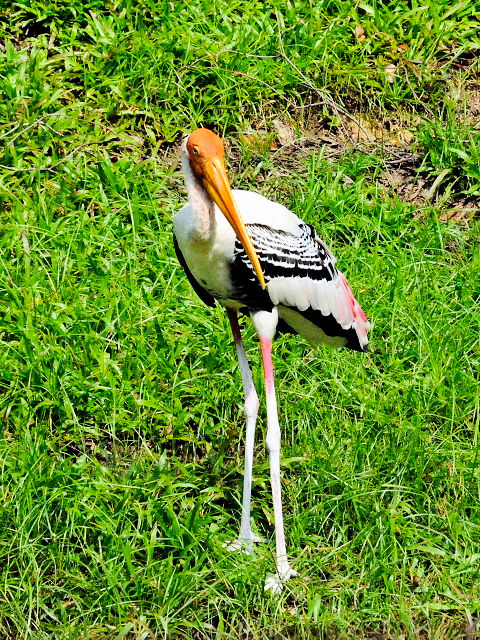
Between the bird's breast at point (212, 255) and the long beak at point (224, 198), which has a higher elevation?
the long beak at point (224, 198)

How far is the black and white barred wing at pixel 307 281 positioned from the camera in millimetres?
4207

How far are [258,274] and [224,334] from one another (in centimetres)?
116

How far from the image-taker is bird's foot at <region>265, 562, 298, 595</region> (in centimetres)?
410

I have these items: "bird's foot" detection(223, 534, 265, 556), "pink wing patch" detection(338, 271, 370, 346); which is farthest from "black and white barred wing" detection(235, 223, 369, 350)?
"bird's foot" detection(223, 534, 265, 556)

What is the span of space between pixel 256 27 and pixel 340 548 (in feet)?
11.0

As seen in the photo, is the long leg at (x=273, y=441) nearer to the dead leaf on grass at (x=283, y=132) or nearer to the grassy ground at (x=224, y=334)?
the grassy ground at (x=224, y=334)

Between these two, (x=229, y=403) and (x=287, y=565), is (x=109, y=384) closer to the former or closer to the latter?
(x=229, y=403)

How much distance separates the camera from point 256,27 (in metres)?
6.41

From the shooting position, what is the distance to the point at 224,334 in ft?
16.6

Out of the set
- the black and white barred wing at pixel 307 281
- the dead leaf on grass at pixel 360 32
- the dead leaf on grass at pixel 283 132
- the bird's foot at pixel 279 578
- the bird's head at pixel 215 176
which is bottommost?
the bird's foot at pixel 279 578

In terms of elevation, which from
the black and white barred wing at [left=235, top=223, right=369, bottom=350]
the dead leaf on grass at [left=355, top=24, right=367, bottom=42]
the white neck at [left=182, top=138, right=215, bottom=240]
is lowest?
the dead leaf on grass at [left=355, top=24, right=367, bottom=42]

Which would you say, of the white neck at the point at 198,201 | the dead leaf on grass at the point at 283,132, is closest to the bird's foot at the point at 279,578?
the white neck at the point at 198,201

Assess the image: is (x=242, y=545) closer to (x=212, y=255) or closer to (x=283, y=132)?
(x=212, y=255)

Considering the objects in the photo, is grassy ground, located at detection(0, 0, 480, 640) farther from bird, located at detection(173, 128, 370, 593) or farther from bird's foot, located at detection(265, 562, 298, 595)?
bird, located at detection(173, 128, 370, 593)
